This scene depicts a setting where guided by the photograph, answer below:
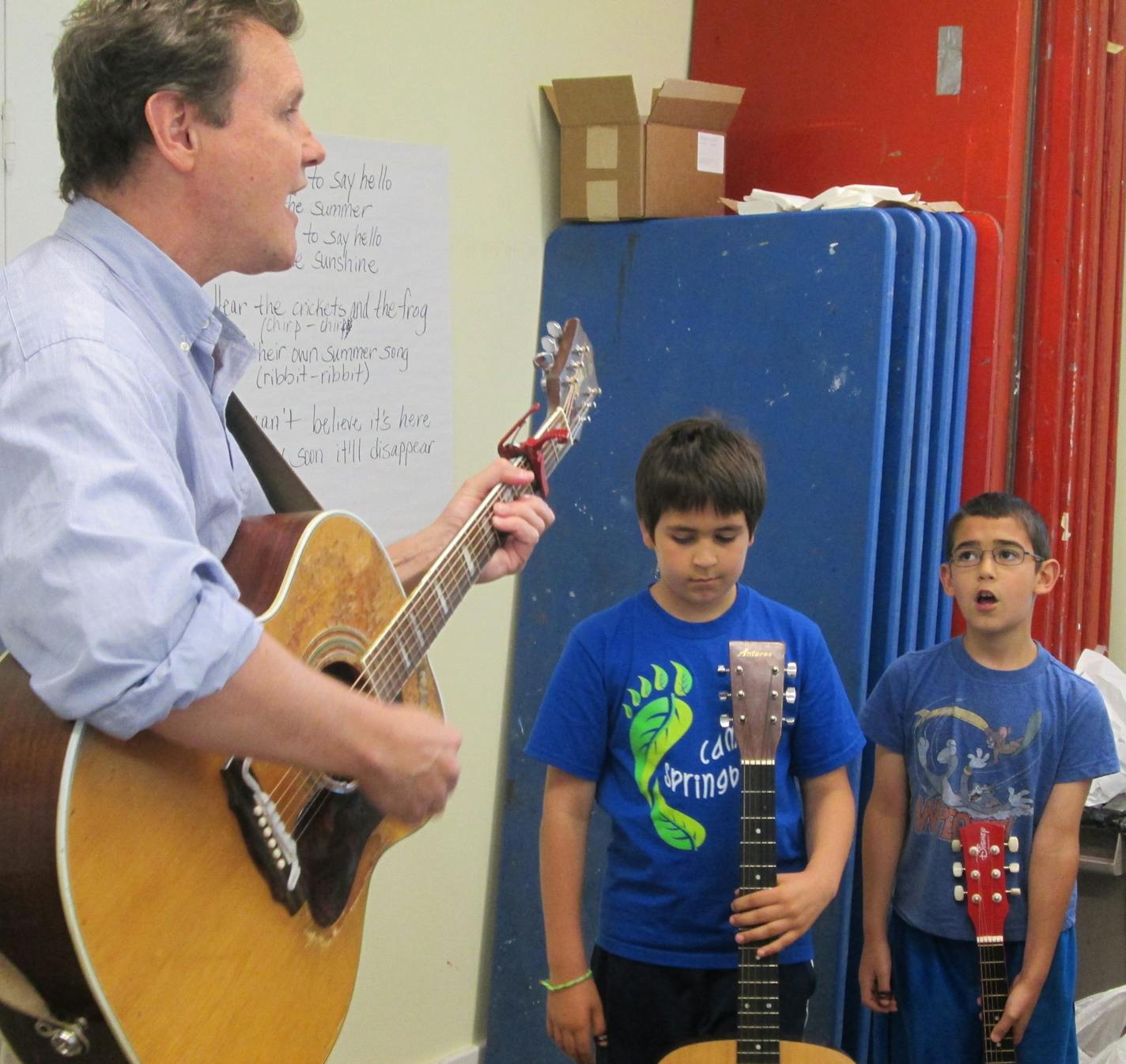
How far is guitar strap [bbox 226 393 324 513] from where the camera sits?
5.16 ft

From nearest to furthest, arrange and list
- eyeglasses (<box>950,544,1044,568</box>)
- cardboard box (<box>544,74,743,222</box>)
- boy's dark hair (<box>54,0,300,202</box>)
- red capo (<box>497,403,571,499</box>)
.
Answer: boy's dark hair (<box>54,0,300,202</box>) < red capo (<box>497,403,571,499</box>) < eyeglasses (<box>950,544,1044,568</box>) < cardboard box (<box>544,74,743,222</box>)

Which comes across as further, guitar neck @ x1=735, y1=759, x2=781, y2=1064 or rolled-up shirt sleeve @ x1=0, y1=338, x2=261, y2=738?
guitar neck @ x1=735, y1=759, x2=781, y2=1064

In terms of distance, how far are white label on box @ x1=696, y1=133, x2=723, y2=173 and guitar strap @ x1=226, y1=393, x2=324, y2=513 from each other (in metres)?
1.51

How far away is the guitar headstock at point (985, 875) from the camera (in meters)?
2.01

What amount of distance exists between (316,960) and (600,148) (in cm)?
189

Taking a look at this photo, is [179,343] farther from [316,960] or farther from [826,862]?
[826,862]

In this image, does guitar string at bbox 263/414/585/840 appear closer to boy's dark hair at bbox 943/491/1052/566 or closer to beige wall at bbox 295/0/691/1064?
boy's dark hair at bbox 943/491/1052/566

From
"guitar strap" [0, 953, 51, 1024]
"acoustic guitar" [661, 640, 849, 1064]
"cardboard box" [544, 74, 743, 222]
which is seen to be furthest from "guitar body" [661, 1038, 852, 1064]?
"cardboard box" [544, 74, 743, 222]

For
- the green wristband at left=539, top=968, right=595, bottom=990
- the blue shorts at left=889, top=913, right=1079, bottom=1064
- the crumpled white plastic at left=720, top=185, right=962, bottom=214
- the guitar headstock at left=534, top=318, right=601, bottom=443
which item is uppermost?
the crumpled white plastic at left=720, top=185, right=962, bottom=214

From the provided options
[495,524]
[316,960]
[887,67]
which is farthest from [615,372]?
[316,960]

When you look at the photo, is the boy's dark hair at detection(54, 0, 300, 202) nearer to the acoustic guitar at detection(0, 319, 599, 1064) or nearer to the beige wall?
the acoustic guitar at detection(0, 319, 599, 1064)

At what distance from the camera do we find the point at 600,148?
108 inches

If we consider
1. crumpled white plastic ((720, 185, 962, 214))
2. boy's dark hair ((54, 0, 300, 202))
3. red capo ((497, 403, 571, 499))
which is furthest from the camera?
crumpled white plastic ((720, 185, 962, 214))

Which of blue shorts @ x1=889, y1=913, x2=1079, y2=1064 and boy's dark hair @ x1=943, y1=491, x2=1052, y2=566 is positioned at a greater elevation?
boy's dark hair @ x1=943, y1=491, x2=1052, y2=566
